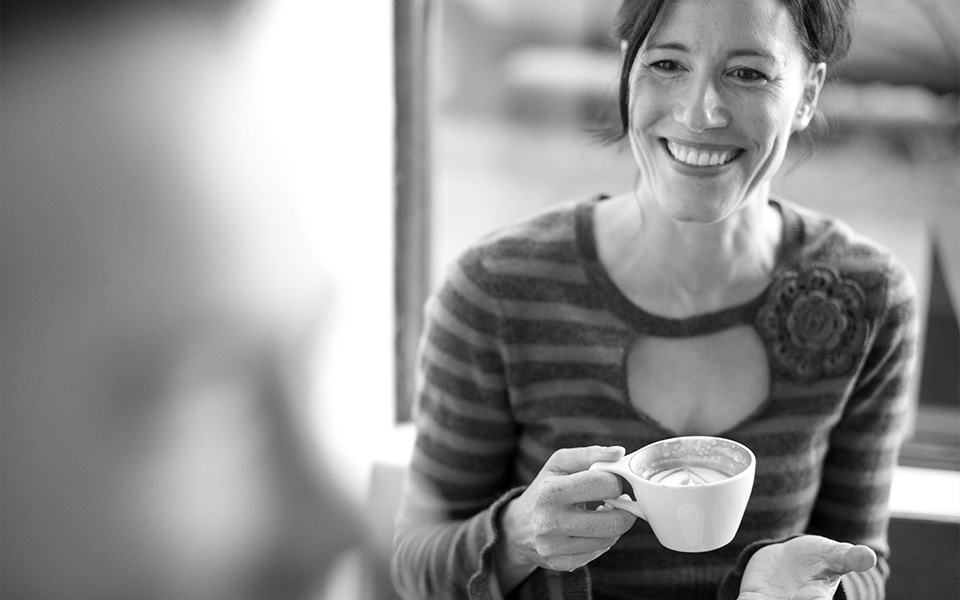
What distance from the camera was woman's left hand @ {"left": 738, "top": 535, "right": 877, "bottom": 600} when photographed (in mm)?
944

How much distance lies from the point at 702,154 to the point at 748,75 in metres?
0.09

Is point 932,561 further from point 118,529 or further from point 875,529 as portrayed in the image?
point 118,529

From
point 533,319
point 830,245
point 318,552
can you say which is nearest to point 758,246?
point 830,245

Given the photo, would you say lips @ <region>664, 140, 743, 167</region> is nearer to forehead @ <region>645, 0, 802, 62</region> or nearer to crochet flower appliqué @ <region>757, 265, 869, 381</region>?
forehead @ <region>645, 0, 802, 62</region>

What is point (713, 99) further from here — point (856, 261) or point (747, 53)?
point (856, 261)

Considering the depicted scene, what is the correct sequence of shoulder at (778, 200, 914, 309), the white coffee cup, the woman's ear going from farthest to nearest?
shoulder at (778, 200, 914, 309) → the woman's ear → the white coffee cup

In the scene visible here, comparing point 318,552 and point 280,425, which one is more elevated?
point 280,425

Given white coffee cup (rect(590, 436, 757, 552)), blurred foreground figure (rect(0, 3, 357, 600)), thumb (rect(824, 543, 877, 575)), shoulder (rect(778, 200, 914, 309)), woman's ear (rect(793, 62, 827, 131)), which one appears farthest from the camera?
shoulder (rect(778, 200, 914, 309))

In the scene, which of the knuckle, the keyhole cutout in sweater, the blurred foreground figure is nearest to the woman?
the keyhole cutout in sweater

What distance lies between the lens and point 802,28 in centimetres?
100

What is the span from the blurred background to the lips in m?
0.24

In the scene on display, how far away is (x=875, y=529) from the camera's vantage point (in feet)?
3.92

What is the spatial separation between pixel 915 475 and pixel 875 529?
0.40 meters

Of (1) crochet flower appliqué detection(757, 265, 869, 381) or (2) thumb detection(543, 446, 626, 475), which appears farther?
(1) crochet flower appliqué detection(757, 265, 869, 381)
